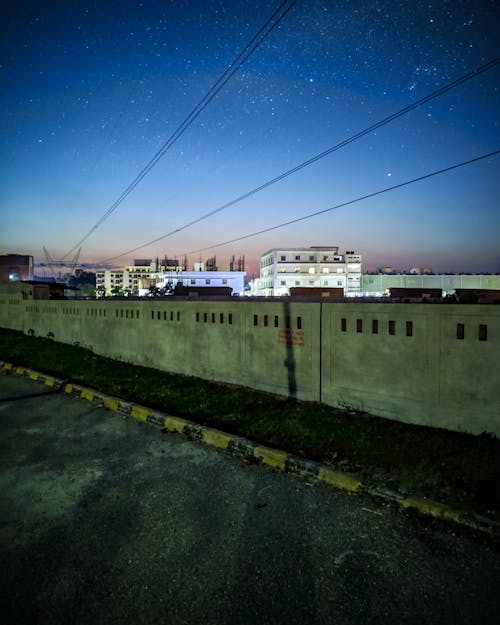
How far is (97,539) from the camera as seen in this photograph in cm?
310

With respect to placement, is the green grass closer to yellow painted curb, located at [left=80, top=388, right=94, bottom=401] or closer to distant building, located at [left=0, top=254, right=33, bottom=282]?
yellow painted curb, located at [left=80, top=388, right=94, bottom=401]

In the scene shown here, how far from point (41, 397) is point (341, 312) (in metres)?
6.55

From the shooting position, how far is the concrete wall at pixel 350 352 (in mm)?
4809

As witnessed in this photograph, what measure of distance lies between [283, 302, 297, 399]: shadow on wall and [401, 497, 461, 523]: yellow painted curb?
337cm

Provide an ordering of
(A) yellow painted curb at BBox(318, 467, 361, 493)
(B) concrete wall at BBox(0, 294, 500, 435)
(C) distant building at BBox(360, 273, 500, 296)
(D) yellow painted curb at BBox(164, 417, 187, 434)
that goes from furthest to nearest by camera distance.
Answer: (C) distant building at BBox(360, 273, 500, 296) < (D) yellow painted curb at BBox(164, 417, 187, 434) < (B) concrete wall at BBox(0, 294, 500, 435) < (A) yellow painted curb at BBox(318, 467, 361, 493)

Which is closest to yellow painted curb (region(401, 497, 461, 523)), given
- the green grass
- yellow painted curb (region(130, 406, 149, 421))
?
the green grass

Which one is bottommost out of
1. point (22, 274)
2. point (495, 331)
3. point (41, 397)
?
point (41, 397)

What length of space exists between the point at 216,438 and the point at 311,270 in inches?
3613

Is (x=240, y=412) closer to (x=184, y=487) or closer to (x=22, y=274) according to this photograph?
(x=184, y=487)

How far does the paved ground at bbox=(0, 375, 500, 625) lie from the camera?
94.2 inches

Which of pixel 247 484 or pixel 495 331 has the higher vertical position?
pixel 495 331

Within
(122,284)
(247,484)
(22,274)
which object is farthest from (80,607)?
(122,284)

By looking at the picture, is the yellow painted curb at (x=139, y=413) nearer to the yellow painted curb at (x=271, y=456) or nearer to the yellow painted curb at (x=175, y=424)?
the yellow painted curb at (x=175, y=424)

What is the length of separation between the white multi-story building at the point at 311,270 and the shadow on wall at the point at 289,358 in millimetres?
86968
